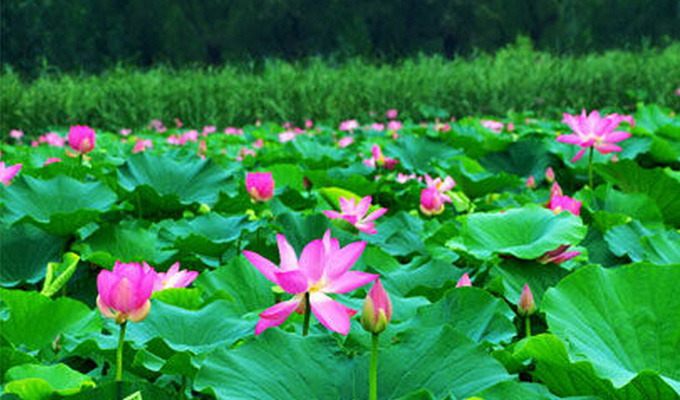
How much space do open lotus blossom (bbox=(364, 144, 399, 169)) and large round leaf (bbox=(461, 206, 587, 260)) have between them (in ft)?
3.95

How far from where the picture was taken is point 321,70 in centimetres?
1026

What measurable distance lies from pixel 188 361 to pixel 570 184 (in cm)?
203

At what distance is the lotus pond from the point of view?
87cm

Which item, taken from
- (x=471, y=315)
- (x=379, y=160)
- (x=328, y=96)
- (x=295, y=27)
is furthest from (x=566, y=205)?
(x=295, y=27)

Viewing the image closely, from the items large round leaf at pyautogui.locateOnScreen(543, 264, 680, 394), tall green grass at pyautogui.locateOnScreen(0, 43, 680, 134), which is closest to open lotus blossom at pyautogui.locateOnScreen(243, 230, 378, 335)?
large round leaf at pyautogui.locateOnScreen(543, 264, 680, 394)

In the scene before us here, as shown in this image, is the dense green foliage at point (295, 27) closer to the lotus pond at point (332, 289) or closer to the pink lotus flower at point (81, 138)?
the pink lotus flower at point (81, 138)

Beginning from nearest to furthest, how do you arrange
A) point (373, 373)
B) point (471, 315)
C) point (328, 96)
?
point (373, 373), point (471, 315), point (328, 96)

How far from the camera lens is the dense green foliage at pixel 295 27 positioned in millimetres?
23516

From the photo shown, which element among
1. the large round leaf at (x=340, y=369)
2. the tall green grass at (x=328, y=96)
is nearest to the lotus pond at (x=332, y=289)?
the large round leaf at (x=340, y=369)

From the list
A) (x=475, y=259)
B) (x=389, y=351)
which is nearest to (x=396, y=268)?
(x=475, y=259)

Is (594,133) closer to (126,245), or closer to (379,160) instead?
(379,160)

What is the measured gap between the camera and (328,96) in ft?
27.4

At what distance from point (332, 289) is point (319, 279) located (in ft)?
0.07

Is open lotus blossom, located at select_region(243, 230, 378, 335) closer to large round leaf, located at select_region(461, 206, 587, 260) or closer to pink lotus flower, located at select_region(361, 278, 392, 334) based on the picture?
pink lotus flower, located at select_region(361, 278, 392, 334)
